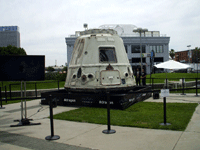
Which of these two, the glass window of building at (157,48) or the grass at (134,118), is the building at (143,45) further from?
the grass at (134,118)

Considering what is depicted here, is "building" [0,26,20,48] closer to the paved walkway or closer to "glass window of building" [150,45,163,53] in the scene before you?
"glass window of building" [150,45,163,53]

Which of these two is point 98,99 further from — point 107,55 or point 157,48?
point 157,48

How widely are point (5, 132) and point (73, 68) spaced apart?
5070 millimetres

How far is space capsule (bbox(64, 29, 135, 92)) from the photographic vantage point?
31.3 feet

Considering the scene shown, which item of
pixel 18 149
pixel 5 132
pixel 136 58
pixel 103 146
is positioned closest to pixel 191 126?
pixel 103 146

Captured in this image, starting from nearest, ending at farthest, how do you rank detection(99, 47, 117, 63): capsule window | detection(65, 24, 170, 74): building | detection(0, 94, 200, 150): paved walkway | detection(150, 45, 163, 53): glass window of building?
detection(0, 94, 200, 150): paved walkway → detection(99, 47, 117, 63): capsule window → detection(65, 24, 170, 74): building → detection(150, 45, 163, 53): glass window of building

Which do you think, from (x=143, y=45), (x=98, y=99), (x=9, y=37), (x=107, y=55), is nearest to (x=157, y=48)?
(x=143, y=45)

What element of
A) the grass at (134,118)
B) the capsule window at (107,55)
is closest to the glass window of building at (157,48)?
the capsule window at (107,55)

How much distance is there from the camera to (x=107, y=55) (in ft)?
33.0

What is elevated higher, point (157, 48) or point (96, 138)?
point (157, 48)

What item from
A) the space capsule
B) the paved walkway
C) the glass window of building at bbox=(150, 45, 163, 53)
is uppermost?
the glass window of building at bbox=(150, 45, 163, 53)

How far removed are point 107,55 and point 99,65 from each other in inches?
29.5

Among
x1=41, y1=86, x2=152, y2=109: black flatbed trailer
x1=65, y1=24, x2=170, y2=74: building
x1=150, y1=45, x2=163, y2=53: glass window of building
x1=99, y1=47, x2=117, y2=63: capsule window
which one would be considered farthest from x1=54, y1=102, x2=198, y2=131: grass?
x1=150, y1=45, x2=163, y2=53: glass window of building

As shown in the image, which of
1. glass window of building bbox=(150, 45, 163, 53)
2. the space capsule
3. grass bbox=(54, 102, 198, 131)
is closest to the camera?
grass bbox=(54, 102, 198, 131)
